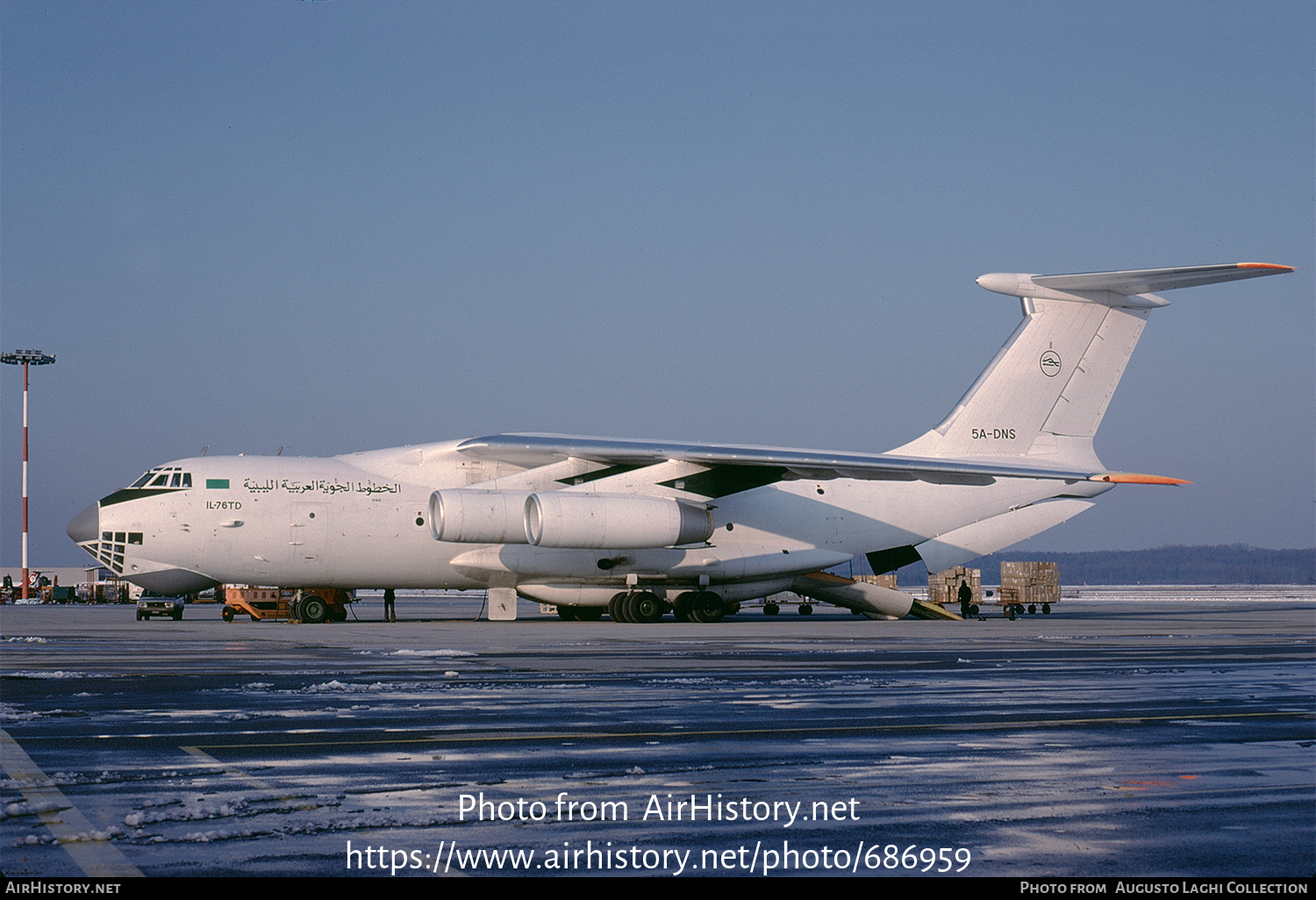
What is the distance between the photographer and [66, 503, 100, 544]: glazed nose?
23188mm

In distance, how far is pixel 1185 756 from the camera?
6781 millimetres

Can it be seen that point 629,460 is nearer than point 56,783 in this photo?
No

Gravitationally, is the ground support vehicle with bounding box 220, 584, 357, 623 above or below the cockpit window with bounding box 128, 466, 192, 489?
below

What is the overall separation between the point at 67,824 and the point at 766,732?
416cm

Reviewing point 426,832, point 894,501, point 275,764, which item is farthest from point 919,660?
point 894,501

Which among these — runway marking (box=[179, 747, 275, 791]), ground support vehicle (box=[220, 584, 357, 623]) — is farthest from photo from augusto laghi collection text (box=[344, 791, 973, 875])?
ground support vehicle (box=[220, 584, 357, 623])

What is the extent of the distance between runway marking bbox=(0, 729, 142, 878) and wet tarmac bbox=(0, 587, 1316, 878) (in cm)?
2

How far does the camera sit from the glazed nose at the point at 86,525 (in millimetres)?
Result: 23188

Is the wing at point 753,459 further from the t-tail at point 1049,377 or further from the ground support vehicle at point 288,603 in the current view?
the ground support vehicle at point 288,603

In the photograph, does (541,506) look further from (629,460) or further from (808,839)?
(808,839)

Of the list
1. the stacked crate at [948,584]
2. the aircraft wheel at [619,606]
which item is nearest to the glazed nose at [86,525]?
the aircraft wheel at [619,606]

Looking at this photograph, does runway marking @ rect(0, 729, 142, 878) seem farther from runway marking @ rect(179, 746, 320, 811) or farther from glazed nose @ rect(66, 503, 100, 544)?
glazed nose @ rect(66, 503, 100, 544)
